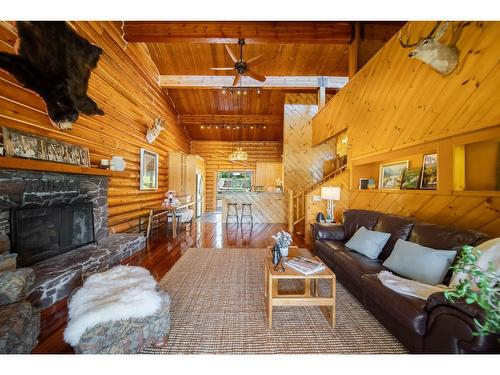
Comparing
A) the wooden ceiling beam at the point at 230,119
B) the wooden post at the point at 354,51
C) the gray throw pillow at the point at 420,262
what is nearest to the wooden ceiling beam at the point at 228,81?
the wooden post at the point at 354,51

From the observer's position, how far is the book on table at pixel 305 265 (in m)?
1.99

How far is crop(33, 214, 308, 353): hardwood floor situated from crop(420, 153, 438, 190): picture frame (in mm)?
2624

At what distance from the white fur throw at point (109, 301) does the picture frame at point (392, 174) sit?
3.94 metres

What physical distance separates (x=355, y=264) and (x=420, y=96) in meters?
2.49

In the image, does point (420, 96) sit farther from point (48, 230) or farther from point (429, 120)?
point (48, 230)

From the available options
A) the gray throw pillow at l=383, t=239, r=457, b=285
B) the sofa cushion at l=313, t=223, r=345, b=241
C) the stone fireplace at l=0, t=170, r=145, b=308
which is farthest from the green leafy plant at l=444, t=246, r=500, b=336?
the stone fireplace at l=0, t=170, r=145, b=308

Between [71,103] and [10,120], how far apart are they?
76 centimetres

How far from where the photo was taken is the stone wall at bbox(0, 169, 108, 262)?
7.35 ft

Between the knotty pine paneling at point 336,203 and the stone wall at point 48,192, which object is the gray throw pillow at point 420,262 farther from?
the stone wall at point 48,192

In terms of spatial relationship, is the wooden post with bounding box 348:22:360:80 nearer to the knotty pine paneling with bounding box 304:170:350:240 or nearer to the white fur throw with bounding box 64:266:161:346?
the knotty pine paneling with bounding box 304:170:350:240

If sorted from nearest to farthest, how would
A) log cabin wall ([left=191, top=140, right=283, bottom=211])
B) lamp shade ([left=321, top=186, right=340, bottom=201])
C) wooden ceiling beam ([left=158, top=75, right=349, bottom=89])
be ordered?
lamp shade ([left=321, top=186, right=340, bottom=201]) → wooden ceiling beam ([left=158, top=75, right=349, bottom=89]) → log cabin wall ([left=191, top=140, right=283, bottom=211])

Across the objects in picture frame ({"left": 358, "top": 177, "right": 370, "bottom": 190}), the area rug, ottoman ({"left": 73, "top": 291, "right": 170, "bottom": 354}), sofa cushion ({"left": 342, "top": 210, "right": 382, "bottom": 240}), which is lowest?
the area rug
